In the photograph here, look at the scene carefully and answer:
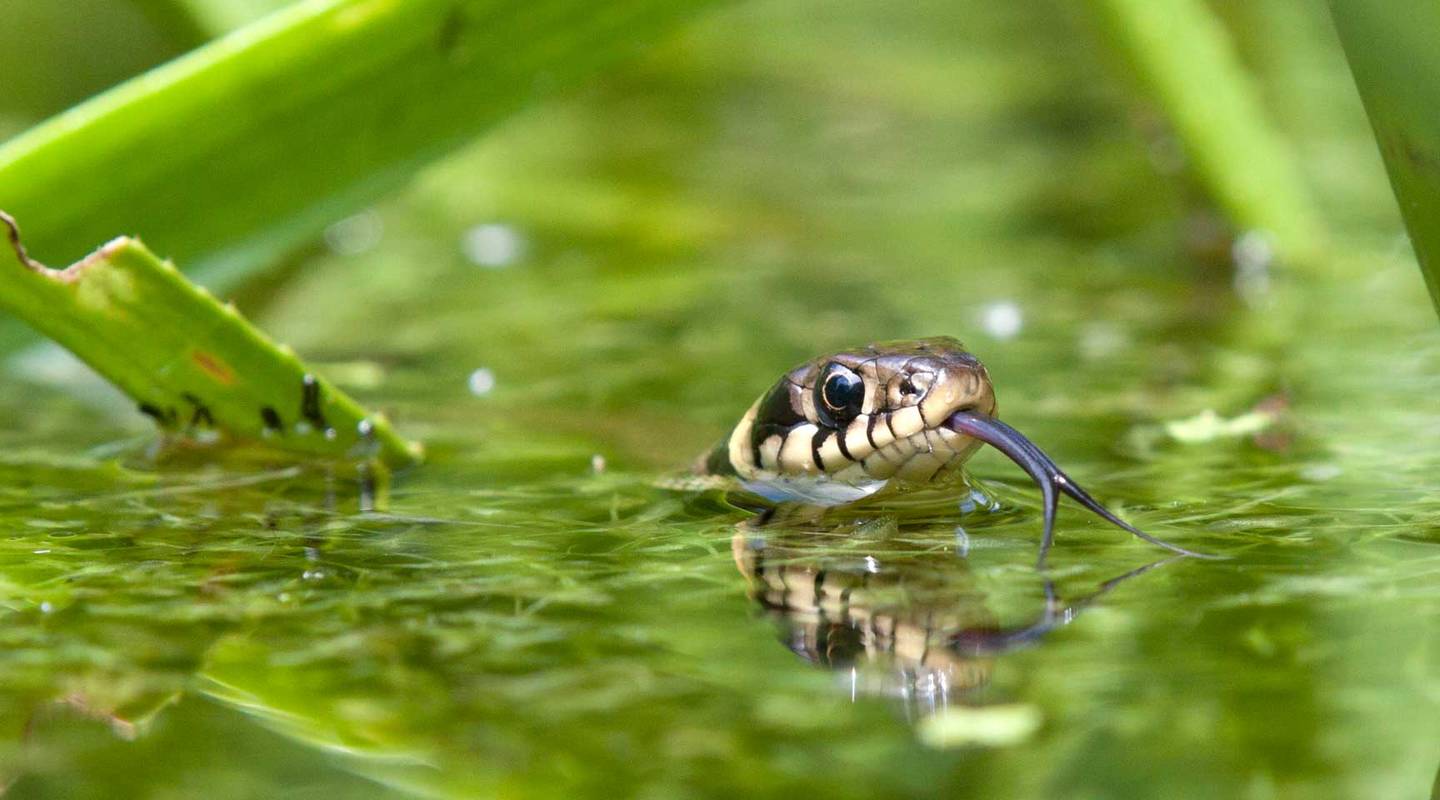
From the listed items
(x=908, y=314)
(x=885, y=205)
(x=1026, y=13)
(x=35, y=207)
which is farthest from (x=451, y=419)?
(x=1026, y=13)

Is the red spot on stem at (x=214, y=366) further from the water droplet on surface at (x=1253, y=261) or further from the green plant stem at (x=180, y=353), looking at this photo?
the water droplet on surface at (x=1253, y=261)

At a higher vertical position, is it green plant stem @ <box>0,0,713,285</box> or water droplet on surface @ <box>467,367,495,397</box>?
green plant stem @ <box>0,0,713,285</box>

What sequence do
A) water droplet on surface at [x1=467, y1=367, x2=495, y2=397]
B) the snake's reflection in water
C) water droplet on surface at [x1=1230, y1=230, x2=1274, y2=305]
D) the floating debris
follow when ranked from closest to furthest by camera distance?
1. the floating debris
2. the snake's reflection in water
3. water droplet on surface at [x1=467, y1=367, x2=495, y2=397]
4. water droplet on surface at [x1=1230, y1=230, x2=1274, y2=305]

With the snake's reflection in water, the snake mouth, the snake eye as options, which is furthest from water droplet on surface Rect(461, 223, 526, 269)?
the snake's reflection in water

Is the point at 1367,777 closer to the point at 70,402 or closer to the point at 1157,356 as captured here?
the point at 1157,356

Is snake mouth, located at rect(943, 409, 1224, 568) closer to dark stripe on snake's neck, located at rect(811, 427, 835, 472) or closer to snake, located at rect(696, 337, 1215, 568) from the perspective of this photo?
snake, located at rect(696, 337, 1215, 568)

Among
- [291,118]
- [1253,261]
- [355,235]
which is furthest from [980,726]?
[355,235]

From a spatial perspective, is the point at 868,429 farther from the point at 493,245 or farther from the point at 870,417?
Result: the point at 493,245
